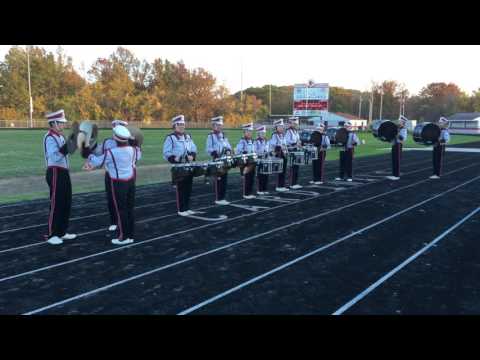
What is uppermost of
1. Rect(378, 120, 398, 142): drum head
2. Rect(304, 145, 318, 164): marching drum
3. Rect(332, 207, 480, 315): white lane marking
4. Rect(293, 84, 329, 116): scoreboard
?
Rect(293, 84, 329, 116): scoreboard

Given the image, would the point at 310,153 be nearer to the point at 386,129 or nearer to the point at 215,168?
the point at 386,129

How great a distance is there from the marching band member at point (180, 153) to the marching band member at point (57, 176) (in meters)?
2.32

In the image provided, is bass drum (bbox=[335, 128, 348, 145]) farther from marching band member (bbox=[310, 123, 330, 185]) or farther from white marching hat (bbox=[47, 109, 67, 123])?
white marching hat (bbox=[47, 109, 67, 123])

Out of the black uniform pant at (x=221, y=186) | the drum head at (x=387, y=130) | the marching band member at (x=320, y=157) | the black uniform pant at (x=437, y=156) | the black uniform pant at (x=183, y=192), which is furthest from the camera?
the black uniform pant at (x=437, y=156)

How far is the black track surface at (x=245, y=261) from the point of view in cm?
453

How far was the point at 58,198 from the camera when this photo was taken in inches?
260

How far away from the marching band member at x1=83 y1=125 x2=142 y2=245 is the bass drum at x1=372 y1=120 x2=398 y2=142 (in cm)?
1037

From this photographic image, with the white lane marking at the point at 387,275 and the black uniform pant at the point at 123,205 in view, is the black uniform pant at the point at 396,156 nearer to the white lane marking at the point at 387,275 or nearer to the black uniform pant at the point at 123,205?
the white lane marking at the point at 387,275

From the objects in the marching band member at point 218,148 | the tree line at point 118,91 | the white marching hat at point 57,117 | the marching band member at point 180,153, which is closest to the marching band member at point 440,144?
the marching band member at point 218,148

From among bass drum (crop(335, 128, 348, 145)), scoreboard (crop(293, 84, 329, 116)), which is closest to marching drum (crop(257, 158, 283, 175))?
bass drum (crop(335, 128, 348, 145))

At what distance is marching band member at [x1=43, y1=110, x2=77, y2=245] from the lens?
6527mm

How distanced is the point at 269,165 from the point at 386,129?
6.04m

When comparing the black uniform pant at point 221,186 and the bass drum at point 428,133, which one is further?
the bass drum at point 428,133

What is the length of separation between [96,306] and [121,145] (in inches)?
116
